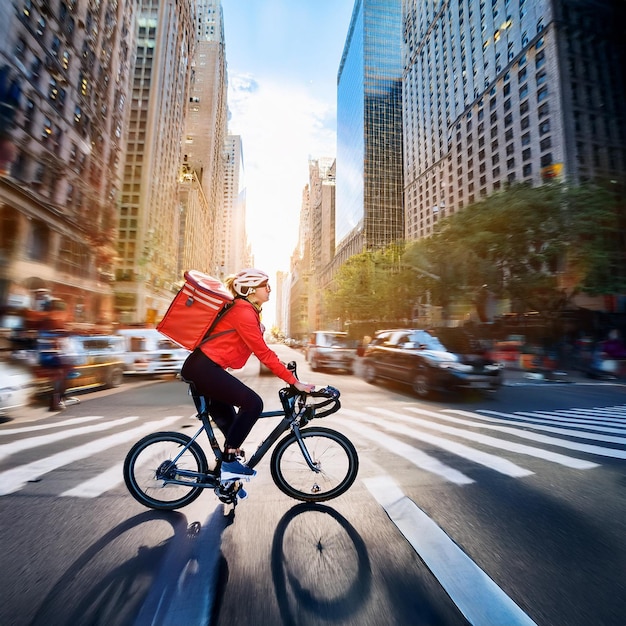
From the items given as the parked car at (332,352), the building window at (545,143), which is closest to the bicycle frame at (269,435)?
the parked car at (332,352)

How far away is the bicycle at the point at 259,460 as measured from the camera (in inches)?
124

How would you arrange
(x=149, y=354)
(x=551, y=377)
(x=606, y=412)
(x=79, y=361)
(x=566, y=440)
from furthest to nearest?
(x=551, y=377) < (x=149, y=354) < (x=79, y=361) < (x=606, y=412) < (x=566, y=440)

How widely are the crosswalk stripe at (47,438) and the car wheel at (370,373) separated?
28.1 ft

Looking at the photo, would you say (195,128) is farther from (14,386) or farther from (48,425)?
(48,425)

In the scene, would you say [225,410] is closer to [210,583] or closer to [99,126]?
[210,583]

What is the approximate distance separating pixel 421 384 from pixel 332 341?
735cm

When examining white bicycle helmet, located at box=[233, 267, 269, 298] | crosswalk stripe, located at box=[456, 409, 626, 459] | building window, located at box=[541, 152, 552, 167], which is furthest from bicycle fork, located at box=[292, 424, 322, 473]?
building window, located at box=[541, 152, 552, 167]

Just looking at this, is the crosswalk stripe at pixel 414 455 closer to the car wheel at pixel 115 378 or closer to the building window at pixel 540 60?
the car wheel at pixel 115 378

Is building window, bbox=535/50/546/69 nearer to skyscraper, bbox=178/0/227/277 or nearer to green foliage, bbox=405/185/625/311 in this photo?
green foliage, bbox=405/185/625/311

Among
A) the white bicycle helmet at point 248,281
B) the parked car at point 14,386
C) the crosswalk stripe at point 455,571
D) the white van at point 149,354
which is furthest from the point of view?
the white van at point 149,354

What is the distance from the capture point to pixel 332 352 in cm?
1659

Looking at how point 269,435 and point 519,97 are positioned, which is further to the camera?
point 519,97

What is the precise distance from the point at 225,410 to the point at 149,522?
1.03 m

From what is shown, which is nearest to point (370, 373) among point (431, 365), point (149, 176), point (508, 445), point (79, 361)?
point (431, 365)
